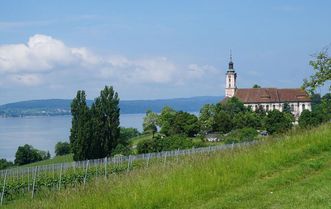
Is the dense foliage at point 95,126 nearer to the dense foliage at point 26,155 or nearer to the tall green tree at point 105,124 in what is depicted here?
the tall green tree at point 105,124

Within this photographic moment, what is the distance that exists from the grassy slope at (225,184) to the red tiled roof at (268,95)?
14707 centimetres

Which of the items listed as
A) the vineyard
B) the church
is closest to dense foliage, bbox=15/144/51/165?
the vineyard

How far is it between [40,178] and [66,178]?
5.69 feet

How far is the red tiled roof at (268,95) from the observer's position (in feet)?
518

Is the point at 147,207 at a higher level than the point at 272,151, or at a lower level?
lower

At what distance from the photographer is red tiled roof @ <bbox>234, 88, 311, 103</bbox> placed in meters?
158

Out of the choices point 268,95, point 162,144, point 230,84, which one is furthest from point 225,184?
point 230,84

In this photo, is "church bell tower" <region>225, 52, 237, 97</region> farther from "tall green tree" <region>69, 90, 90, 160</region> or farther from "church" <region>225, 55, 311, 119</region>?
"tall green tree" <region>69, 90, 90, 160</region>

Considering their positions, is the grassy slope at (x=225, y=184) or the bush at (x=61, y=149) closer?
the grassy slope at (x=225, y=184)

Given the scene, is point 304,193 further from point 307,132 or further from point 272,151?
point 307,132

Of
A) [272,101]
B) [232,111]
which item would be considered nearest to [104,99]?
[232,111]

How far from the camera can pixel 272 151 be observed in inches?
409

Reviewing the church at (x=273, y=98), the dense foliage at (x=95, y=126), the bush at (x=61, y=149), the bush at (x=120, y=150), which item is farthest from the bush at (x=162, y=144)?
the church at (x=273, y=98)

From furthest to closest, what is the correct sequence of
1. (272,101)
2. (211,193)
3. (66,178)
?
1. (272,101)
2. (66,178)
3. (211,193)
